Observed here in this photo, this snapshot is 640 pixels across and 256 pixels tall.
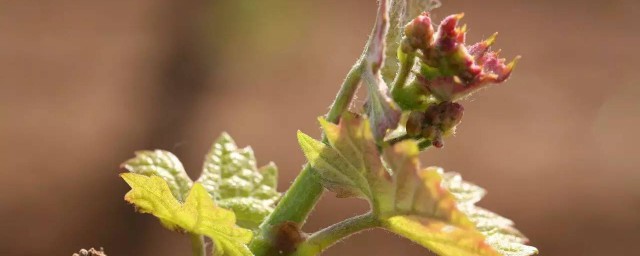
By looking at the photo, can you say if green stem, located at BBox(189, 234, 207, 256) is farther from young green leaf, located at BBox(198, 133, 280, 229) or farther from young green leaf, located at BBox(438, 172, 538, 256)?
young green leaf, located at BBox(438, 172, 538, 256)

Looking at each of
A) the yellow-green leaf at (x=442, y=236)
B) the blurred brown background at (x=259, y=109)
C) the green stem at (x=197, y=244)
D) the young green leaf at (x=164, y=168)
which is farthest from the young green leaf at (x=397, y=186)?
the blurred brown background at (x=259, y=109)

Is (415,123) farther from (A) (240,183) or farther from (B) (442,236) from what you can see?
(A) (240,183)

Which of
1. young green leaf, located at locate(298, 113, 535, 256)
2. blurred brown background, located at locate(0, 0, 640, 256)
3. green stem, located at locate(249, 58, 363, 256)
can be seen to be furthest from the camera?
blurred brown background, located at locate(0, 0, 640, 256)

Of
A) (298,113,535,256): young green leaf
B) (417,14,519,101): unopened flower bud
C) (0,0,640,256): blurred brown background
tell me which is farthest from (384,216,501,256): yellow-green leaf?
(0,0,640,256): blurred brown background

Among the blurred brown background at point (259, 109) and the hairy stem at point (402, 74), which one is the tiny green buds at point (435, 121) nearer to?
the hairy stem at point (402, 74)

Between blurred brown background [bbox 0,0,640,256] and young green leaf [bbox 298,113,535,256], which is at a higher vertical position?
blurred brown background [bbox 0,0,640,256]

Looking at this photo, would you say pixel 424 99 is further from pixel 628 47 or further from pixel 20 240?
pixel 628 47

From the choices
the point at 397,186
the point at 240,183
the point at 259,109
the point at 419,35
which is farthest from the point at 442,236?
the point at 259,109
